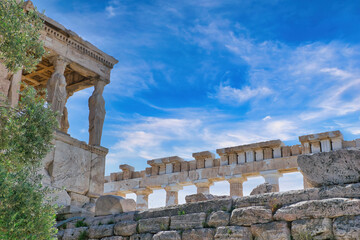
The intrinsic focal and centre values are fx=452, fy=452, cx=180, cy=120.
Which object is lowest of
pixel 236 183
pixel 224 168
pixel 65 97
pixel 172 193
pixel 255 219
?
pixel 255 219

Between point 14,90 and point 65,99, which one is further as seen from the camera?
point 65,99

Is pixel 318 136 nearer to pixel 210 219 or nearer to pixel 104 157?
pixel 104 157

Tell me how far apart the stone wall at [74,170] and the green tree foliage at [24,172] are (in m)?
3.86

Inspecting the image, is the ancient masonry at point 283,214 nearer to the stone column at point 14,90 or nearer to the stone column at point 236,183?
the stone column at point 14,90

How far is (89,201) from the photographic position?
519 inches

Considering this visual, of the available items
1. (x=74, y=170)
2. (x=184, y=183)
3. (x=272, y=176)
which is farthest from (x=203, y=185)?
(x=74, y=170)

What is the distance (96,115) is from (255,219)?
813 cm

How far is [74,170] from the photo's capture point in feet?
42.6

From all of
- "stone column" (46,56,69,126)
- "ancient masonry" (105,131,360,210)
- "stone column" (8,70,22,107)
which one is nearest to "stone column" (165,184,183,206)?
"ancient masonry" (105,131,360,210)

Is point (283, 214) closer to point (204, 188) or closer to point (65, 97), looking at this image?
point (65, 97)

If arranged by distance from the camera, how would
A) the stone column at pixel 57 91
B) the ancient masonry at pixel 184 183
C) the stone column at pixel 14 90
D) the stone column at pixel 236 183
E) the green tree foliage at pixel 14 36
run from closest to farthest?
the ancient masonry at pixel 184 183
the green tree foliage at pixel 14 36
the stone column at pixel 14 90
the stone column at pixel 57 91
the stone column at pixel 236 183

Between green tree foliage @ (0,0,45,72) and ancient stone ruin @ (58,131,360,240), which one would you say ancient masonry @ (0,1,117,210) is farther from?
green tree foliage @ (0,0,45,72)

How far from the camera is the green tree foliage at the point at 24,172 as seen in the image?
6836mm

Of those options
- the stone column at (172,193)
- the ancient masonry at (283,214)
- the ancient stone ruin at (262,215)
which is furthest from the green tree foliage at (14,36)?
the stone column at (172,193)
